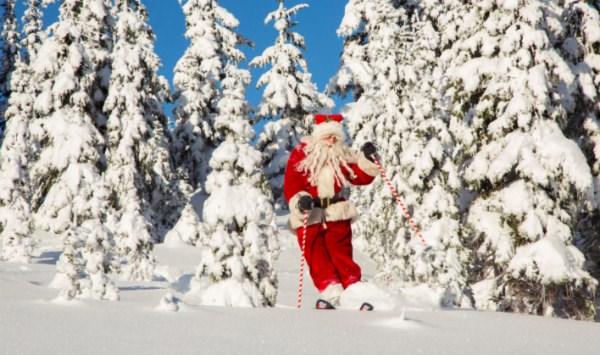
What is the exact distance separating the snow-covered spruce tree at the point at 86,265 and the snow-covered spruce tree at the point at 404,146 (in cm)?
376

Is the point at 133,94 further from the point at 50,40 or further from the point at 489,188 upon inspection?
the point at 489,188

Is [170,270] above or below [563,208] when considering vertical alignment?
below

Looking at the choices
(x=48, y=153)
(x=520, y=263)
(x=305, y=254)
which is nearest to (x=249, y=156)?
(x=305, y=254)

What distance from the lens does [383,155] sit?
70.7ft

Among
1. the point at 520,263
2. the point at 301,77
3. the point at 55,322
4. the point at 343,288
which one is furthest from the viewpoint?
the point at 301,77

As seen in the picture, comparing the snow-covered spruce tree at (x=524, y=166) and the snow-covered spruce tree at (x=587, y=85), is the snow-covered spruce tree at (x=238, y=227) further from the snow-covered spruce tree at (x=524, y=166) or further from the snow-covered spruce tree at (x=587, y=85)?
the snow-covered spruce tree at (x=587, y=85)

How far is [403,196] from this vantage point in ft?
62.8

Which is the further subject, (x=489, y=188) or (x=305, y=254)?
(x=489, y=188)

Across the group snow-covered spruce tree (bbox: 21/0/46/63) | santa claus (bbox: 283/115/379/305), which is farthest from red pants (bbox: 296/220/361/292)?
snow-covered spruce tree (bbox: 21/0/46/63)

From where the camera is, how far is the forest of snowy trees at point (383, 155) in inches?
332

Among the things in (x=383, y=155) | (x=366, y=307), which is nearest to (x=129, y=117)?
(x=383, y=155)

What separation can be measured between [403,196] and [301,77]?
48.4 feet

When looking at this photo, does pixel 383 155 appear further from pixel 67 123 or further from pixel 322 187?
pixel 322 187

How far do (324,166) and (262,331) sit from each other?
3.69 m
